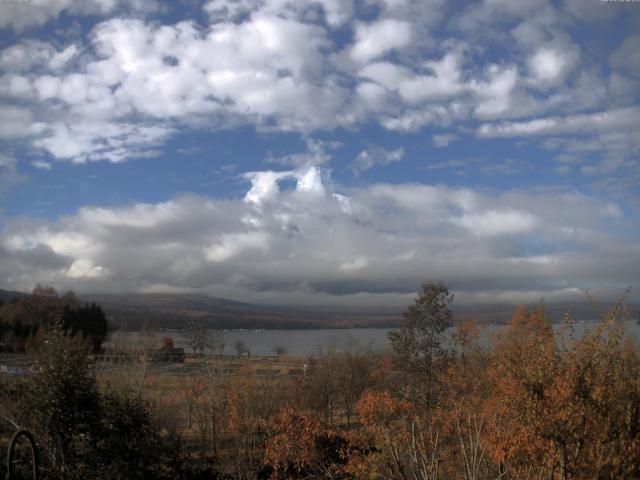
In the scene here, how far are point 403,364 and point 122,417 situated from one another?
22.0 meters

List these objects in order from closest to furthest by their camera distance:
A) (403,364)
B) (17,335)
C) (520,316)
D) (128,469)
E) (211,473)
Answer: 1. (128,469)
2. (211,473)
3. (403,364)
4. (520,316)
5. (17,335)

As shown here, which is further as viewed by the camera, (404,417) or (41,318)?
(41,318)

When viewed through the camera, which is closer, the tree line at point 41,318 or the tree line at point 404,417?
the tree line at point 404,417

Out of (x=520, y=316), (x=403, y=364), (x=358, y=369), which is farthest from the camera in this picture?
(x=520, y=316)

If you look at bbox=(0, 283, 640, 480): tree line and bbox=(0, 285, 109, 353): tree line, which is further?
bbox=(0, 285, 109, 353): tree line

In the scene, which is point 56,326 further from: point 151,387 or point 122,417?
point 151,387

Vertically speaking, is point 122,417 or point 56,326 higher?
point 56,326

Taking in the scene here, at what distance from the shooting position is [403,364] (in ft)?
128

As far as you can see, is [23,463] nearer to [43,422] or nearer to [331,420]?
[43,422]

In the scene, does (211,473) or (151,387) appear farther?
(151,387)

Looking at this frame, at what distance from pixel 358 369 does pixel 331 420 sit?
254 inches

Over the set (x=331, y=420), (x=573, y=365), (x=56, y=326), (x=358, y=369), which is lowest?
(x=331, y=420)

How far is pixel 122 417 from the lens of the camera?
830 inches

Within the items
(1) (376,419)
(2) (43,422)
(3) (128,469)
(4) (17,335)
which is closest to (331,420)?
(1) (376,419)
